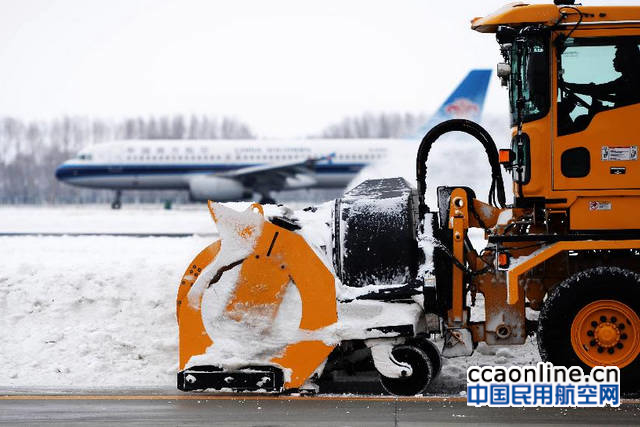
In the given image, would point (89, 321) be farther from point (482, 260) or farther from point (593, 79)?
point (593, 79)

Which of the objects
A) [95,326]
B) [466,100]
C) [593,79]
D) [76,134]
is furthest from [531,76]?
[76,134]

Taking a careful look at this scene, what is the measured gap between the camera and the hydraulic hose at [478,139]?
787 centimetres

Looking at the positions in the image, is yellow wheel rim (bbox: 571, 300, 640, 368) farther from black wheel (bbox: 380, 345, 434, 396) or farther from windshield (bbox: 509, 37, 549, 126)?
windshield (bbox: 509, 37, 549, 126)

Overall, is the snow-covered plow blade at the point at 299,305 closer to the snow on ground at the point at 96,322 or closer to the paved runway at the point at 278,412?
the paved runway at the point at 278,412

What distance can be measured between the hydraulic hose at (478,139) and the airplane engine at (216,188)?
31.6 meters

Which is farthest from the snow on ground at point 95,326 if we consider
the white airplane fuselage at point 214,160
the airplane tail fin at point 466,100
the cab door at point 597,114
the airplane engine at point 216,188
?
the white airplane fuselage at point 214,160

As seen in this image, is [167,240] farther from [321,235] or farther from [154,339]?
[321,235]

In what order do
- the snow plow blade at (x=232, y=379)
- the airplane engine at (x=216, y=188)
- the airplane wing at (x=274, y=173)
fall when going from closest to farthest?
the snow plow blade at (x=232, y=379) < the airplane wing at (x=274, y=173) < the airplane engine at (x=216, y=188)

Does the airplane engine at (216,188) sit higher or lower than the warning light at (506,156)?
lower

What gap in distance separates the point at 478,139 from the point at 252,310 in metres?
2.34

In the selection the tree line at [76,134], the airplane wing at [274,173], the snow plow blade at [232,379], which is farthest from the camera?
the tree line at [76,134]

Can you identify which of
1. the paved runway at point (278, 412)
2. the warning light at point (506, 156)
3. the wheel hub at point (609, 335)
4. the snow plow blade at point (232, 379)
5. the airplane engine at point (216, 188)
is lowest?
the airplane engine at point (216, 188)

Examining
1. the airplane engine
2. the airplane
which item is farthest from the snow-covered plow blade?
the airplane engine

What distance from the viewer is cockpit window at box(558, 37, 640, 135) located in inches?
273
